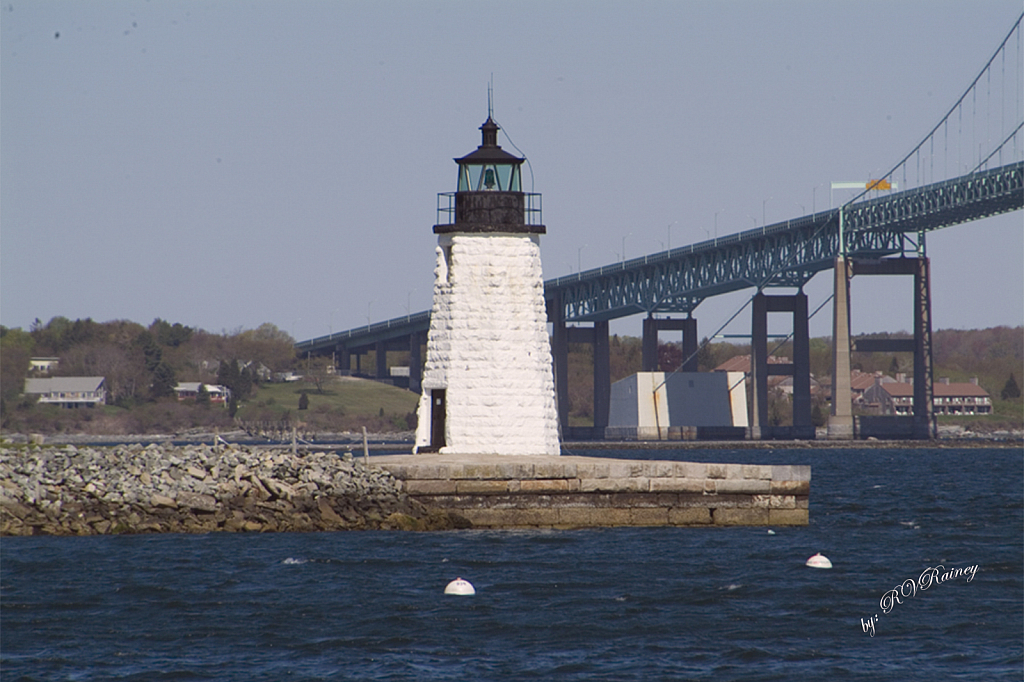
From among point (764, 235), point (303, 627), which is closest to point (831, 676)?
point (303, 627)

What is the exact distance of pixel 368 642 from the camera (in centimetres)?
1543

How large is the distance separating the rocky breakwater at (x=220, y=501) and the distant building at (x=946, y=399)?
115177 mm

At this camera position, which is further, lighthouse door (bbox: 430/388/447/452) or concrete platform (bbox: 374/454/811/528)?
lighthouse door (bbox: 430/388/447/452)

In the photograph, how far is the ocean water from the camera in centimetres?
1435

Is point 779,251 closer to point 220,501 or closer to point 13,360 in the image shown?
point 13,360

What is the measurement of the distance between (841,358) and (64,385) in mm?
63909

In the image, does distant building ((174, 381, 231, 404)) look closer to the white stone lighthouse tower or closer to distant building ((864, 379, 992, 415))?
distant building ((864, 379, 992, 415))

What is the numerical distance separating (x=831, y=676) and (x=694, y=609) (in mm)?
3537

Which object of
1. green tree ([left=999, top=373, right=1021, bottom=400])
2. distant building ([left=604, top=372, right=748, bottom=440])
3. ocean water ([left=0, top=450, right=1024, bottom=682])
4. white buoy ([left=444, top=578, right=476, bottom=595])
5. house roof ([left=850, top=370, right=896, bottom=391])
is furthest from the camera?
house roof ([left=850, top=370, right=896, bottom=391])

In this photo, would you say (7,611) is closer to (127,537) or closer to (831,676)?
(127,537)

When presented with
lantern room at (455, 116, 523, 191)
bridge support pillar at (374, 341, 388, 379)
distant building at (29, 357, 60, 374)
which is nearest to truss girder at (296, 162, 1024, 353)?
bridge support pillar at (374, 341, 388, 379)

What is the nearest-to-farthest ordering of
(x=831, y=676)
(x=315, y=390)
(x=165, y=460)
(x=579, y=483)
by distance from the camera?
1. (x=831, y=676)
2. (x=579, y=483)
3. (x=165, y=460)
4. (x=315, y=390)

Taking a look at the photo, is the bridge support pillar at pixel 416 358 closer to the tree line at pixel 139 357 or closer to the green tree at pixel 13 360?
the tree line at pixel 139 357

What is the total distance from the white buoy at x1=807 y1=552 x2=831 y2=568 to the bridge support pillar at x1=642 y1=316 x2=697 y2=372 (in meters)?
86.1
